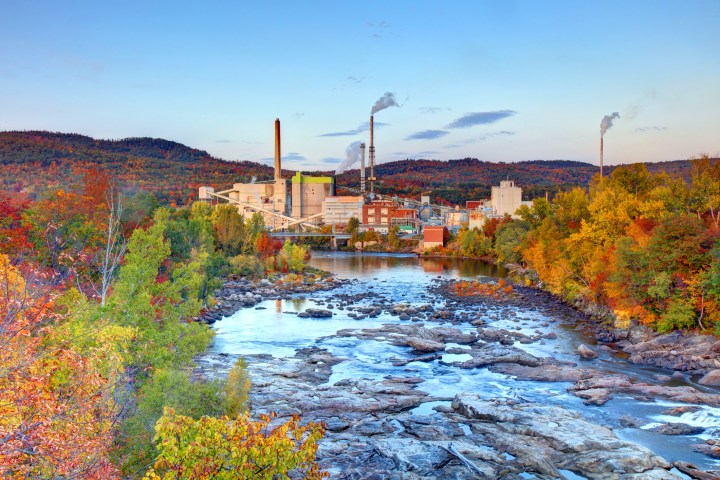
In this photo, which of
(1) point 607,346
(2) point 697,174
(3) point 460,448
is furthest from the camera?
(2) point 697,174

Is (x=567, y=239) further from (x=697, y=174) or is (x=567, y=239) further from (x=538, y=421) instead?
(x=538, y=421)

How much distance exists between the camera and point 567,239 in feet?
111

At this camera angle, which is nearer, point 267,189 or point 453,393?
point 453,393

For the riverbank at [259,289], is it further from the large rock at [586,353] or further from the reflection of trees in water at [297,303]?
the large rock at [586,353]

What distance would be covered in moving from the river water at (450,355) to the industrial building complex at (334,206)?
125 ft

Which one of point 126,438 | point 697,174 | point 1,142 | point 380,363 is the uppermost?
point 1,142

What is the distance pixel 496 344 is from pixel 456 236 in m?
47.1

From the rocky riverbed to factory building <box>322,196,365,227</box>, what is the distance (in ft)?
183

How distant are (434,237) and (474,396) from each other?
52184 mm

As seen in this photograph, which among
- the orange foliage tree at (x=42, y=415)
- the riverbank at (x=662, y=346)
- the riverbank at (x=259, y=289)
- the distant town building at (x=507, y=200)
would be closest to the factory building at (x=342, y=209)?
the distant town building at (x=507, y=200)

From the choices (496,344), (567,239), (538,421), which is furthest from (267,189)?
(538,421)

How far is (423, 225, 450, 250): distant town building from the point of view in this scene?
218ft

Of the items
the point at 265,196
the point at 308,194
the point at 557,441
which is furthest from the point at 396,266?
the point at 557,441

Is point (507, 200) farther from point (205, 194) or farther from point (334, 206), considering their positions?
point (205, 194)
